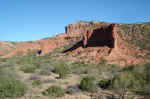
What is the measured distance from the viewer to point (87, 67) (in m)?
21.8

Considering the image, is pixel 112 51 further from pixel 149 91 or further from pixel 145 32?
pixel 149 91

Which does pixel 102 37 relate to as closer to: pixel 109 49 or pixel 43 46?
pixel 109 49

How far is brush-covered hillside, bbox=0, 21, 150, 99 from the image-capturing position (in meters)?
8.81

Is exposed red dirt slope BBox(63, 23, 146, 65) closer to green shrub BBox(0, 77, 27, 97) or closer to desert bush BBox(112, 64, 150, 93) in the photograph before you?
desert bush BBox(112, 64, 150, 93)

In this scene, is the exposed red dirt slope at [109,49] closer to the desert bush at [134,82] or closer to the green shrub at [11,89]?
the desert bush at [134,82]

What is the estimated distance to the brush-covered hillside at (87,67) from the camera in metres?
8.81

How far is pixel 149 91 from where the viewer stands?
8.45 meters

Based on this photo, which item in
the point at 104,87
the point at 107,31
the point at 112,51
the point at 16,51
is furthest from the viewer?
the point at 16,51

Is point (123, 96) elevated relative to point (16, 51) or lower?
lower

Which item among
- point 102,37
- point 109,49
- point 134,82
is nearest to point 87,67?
point 134,82

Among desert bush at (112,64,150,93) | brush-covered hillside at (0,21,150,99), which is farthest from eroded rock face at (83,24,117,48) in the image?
desert bush at (112,64,150,93)

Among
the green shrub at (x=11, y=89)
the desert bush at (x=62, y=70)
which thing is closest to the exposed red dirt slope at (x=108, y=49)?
the desert bush at (x=62, y=70)

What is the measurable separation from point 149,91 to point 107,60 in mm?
21536

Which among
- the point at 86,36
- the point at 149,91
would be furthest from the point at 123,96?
the point at 86,36
